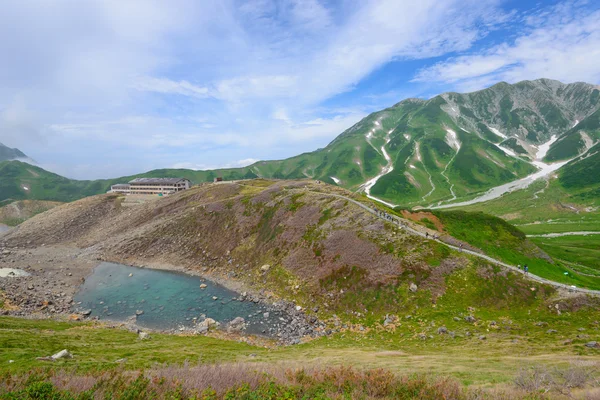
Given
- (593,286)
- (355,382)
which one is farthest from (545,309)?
(355,382)

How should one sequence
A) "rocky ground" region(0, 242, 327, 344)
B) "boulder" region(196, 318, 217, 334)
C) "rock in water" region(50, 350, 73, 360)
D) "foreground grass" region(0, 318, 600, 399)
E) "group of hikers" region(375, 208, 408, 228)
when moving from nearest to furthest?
1. "foreground grass" region(0, 318, 600, 399)
2. "rock in water" region(50, 350, 73, 360)
3. "rocky ground" region(0, 242, 327, 344)
4. "boulder" region(196, 318, 217, 334)
5. "group of hikers" region(375, 208, 408, 228)

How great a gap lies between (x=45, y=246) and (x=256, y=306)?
108569 millimetres

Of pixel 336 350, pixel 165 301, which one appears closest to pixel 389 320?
pixel 336 350

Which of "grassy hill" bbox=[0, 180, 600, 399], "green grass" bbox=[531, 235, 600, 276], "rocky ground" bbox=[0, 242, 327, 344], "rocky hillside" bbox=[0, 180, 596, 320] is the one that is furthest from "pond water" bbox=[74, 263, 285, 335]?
"green grass" bbox=[531, 235, 600, 276]

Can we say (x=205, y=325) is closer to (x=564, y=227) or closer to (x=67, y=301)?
(x=67, y=301)

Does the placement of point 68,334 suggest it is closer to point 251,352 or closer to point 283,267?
point 251,352

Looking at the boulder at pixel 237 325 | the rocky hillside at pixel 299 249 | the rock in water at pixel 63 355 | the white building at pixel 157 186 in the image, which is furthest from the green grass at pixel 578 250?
the white building at pixel 157 186

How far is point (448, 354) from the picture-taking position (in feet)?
94.3

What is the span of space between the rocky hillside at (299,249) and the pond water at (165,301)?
629 cm

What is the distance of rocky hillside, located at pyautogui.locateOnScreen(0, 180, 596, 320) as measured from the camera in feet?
140

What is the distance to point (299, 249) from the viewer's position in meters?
63.9

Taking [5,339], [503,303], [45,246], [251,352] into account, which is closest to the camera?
[5,339]

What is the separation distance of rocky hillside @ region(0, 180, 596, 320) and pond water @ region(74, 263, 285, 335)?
6.29 metres

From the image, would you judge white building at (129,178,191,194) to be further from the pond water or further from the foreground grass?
the foreground grass
